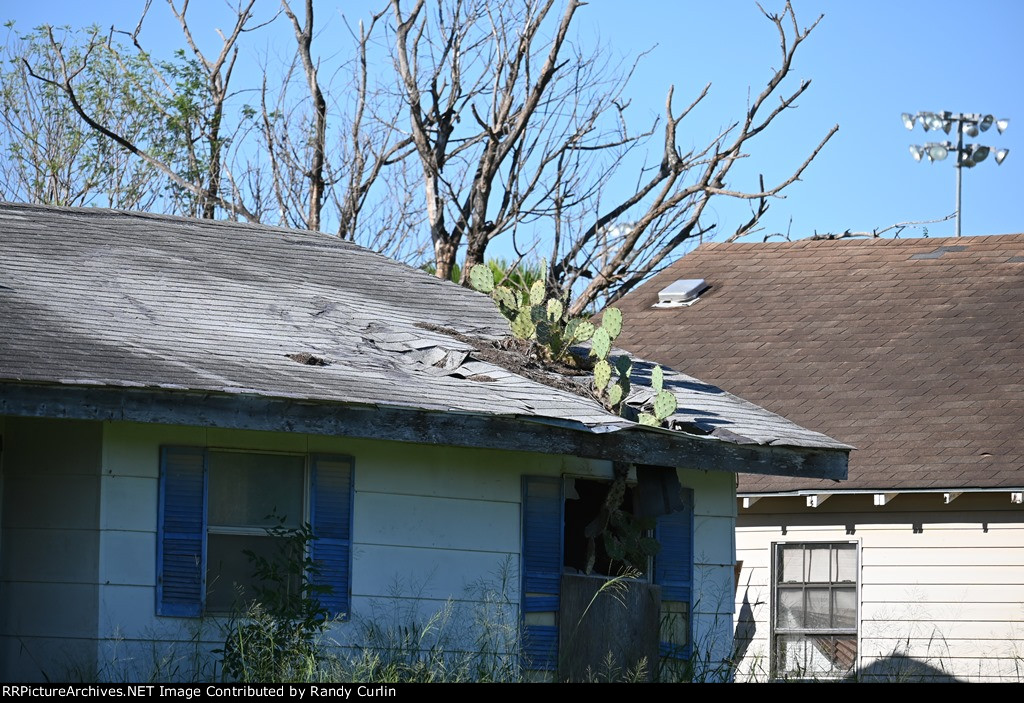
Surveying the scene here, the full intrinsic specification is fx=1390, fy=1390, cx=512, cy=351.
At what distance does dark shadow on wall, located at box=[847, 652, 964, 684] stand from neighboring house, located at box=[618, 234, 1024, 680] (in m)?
0.03

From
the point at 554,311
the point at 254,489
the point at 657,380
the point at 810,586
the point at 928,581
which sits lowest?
the point at 810,586

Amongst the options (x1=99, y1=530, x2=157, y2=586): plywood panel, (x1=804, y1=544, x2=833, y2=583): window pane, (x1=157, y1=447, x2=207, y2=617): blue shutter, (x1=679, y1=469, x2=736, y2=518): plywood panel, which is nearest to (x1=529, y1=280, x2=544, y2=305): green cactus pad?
(x1=679, y1=469, x2=736, y2=518): plywood panel

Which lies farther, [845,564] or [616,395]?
[845,564]

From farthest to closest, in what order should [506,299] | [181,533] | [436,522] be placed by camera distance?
[506,299]
[436,522]
[181,533]

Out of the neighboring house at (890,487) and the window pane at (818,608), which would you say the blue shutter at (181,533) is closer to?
the neighboring house at (890,487)

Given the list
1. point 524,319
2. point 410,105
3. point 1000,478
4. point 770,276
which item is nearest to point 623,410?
point 524,319

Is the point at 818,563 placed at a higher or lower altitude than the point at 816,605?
higher

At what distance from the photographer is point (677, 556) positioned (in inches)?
448

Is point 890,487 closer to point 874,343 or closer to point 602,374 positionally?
point 874,343

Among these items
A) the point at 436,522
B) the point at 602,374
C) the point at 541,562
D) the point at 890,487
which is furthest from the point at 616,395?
the point at 890,487

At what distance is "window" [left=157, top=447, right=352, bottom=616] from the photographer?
9.18 m

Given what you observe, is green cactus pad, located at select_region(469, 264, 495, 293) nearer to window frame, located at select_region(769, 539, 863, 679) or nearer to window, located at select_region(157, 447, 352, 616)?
window, located at select_region(157, 447, 352, 616)

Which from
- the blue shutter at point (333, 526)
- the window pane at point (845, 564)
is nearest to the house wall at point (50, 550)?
the blue shutter at point (333, 526)

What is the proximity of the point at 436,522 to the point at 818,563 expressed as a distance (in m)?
5.52
